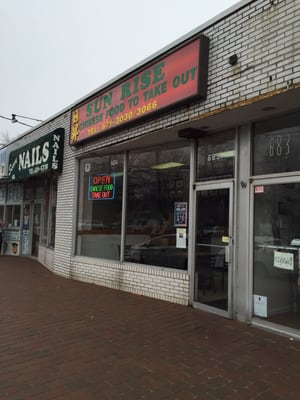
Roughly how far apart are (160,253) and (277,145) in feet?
10.3

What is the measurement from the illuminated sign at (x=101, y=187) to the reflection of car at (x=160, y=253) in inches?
58.7

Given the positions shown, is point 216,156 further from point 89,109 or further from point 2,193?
point 2,193

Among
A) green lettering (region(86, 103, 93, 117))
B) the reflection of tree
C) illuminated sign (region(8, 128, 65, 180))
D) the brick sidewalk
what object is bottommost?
the brick sidewalk

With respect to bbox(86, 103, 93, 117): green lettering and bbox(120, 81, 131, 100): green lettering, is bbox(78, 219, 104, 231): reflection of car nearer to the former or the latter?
bbox(86, 103, 93, 117): green lettering

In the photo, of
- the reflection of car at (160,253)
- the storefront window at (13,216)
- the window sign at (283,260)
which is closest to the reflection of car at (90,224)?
the reflection of car at (160,253)

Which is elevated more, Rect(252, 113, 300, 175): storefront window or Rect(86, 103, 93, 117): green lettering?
Rect(86, 103, 93, 117): green lettering

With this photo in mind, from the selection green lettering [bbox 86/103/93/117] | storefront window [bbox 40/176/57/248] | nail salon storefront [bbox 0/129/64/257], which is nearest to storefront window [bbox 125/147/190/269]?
green lettering [bbox 86/103/93/117]

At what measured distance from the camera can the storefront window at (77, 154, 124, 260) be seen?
8695mm

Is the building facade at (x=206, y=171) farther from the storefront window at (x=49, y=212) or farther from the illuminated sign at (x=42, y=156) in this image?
the storefront window at (x=49, y=212)

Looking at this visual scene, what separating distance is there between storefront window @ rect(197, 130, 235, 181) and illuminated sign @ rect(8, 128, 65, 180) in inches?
188

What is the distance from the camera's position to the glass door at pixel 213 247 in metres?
6.05

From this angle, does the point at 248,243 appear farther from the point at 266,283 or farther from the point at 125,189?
the point at 125,189

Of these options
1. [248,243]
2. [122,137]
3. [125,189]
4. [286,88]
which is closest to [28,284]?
[125,189]

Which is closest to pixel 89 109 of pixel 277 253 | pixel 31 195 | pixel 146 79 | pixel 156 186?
pixel 146 79
